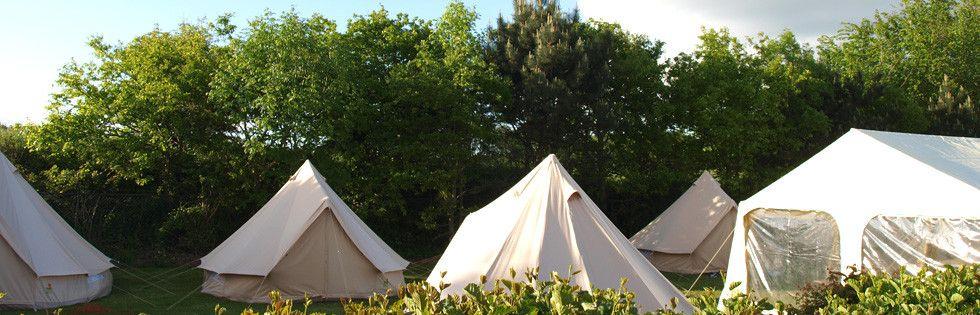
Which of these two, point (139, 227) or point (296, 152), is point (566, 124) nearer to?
point (296, 152)

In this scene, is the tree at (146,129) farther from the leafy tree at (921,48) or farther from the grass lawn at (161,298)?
the leafy tree at (921,48)

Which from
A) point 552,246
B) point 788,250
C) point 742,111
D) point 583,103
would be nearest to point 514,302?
point 552,246

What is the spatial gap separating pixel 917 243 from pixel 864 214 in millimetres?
579

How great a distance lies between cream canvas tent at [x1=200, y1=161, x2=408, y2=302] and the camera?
10633 millimetres

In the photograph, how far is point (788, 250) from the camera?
984 cm

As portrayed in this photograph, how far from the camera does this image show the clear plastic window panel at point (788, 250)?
954cm

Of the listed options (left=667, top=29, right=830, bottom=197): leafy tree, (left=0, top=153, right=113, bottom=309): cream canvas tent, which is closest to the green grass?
(left=0, top=153, right=113, bottom=309): cream canvas tent

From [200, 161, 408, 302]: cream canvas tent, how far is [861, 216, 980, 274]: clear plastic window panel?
18.4 ft

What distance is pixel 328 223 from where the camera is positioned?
11031 millimetres

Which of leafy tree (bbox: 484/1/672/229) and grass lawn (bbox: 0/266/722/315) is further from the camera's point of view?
leafy tree (bbox: 484/1/672/229)

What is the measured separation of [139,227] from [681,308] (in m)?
10.6

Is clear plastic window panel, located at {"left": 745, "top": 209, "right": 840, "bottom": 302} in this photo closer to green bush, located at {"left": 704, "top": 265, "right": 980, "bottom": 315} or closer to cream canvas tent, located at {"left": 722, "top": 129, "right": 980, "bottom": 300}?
cream canvas tent, located at {"left": 722, "top": 129, "right": 980, "bottom": 300}

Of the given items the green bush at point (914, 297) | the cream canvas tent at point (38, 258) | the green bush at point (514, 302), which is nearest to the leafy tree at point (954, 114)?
the green bush at point (914, 297)

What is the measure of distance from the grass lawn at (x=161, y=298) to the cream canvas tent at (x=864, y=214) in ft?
3.74
